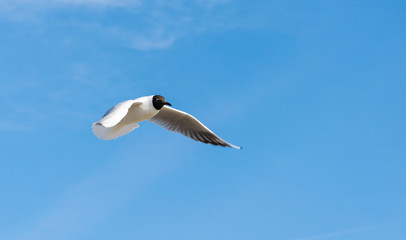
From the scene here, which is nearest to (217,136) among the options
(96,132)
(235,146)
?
(235,146)

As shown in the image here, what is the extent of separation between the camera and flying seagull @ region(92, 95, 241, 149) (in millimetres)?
9484

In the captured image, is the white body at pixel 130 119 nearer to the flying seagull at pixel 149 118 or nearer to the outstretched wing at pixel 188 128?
the flying seagull at pixel 149 118

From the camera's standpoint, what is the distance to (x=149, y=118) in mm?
11555

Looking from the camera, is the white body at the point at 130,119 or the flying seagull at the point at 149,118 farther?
the white body at the point at 130,119

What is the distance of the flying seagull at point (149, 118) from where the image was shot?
948 centimetres

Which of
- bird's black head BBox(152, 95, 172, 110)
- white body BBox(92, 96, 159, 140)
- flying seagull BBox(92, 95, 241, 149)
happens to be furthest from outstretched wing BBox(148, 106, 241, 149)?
bird's black head BBox(152, 95, 172, 110)

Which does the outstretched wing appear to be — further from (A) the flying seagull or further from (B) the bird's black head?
(B) the bird's black head

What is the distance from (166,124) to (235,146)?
1.51 metres

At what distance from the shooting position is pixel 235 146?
1195 centimetres

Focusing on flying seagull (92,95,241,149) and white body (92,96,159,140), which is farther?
white body (92,96,159,140)

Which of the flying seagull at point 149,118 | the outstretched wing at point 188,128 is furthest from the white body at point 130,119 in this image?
the outstretched wing at point 188,128

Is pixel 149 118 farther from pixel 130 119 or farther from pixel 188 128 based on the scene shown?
pixel 188 128

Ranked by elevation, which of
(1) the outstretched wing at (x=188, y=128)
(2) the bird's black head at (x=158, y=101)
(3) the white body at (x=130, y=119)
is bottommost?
(3) the white body at (x=130, y=119)

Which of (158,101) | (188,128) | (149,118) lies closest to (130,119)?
(158,101)
